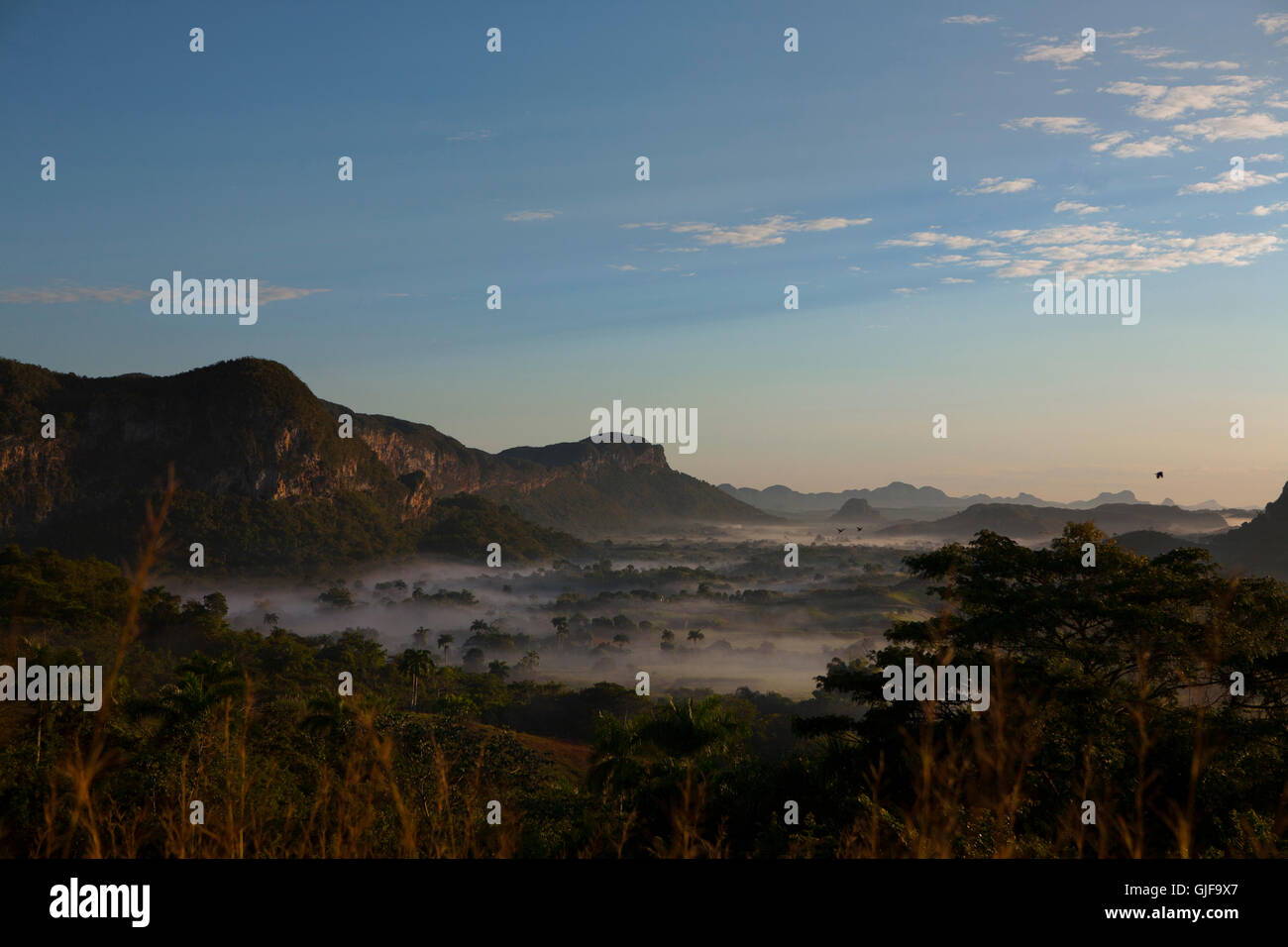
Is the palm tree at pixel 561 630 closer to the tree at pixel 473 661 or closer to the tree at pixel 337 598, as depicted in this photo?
the tree at pixel 473 661

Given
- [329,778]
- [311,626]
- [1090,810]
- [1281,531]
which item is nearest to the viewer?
[329,778]

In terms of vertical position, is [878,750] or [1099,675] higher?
[1099,675]

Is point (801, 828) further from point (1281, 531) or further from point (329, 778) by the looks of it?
point (1281, 531)

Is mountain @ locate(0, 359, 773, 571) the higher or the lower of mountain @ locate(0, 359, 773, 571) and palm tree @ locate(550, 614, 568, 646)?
the higher

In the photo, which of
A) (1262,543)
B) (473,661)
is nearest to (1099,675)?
(473,661)

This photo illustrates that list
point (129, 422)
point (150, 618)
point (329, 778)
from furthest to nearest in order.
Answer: point (129, 422), point (150, 618), point (329, 778)
